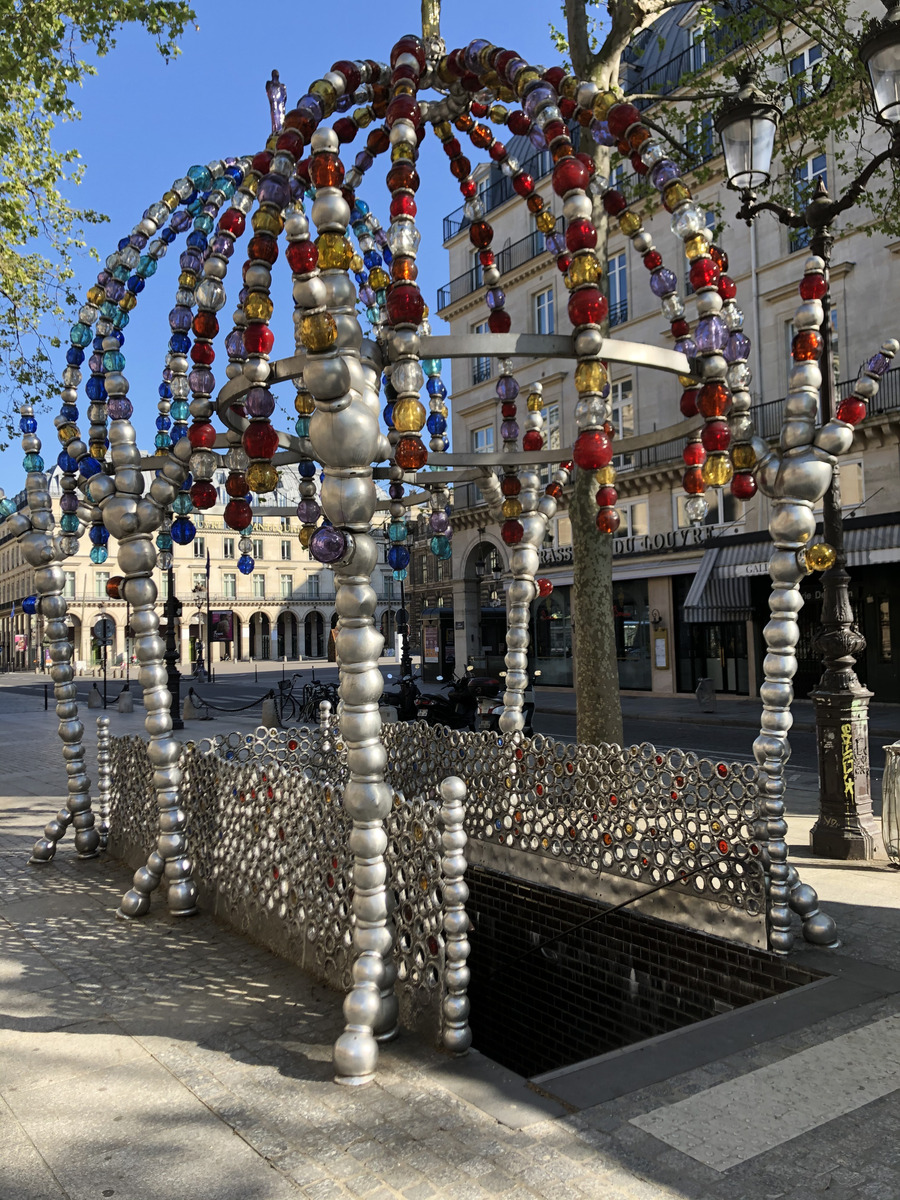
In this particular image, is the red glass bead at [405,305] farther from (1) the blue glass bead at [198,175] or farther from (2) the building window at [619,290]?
(2) the building window at [619,290]

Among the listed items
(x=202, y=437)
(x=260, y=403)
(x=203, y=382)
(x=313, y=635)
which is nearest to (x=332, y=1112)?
(x=260, y=403)

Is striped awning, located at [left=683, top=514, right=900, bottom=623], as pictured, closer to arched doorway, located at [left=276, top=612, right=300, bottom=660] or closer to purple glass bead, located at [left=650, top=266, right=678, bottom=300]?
purple glass bead, located at [left=650, top=266, right=678, bottom=300]

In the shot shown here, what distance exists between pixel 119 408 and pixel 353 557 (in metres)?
3.25

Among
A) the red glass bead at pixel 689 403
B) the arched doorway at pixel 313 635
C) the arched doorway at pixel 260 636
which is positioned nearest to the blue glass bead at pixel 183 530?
the red glass bead at pixel 689 403

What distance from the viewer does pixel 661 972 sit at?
5633 mm

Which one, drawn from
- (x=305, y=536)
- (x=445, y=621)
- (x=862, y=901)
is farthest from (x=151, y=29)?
(x=445, y=621)

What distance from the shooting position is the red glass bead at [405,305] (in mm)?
3898

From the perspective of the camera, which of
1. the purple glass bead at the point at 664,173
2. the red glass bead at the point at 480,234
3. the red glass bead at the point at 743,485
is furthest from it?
the red glass bead at the point at 480,234

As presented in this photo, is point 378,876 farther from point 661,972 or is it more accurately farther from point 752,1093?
point 661,972

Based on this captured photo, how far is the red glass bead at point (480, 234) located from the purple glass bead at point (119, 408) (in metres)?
2.84

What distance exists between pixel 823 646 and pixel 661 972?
3.59 metres

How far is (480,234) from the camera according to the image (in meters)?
6.69

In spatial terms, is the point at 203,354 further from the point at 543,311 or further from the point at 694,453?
the point at 543,311

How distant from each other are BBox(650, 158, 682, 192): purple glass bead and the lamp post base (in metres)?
4.84
